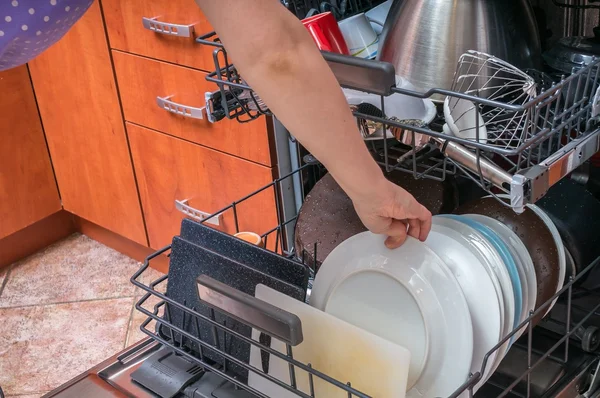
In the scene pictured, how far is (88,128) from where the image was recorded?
1886 millimetres

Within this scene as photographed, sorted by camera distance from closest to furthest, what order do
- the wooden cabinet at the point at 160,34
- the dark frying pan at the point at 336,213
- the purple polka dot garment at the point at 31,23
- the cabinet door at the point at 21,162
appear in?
the purple polka dot garment at the point at 31,23
the dark frying pan at the point at 336,213
the wooden cabinet at the point at 160,34
the cabinet door at the point at 21,162

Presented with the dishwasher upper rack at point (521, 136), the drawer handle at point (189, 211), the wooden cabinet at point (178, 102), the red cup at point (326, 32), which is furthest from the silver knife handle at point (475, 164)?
the drawer handle at point (189, 211)

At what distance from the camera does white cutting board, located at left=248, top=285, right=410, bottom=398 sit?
650mm

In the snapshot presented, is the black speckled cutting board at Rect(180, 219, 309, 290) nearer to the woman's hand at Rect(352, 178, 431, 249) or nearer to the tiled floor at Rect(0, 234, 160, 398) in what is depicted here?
the woman's hand at Rect(352, 178, 431, 249)

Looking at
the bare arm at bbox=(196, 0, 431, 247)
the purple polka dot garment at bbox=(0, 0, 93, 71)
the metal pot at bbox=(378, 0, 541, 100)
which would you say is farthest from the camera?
the metal pot at bbox=(378, 0, 541, 100)

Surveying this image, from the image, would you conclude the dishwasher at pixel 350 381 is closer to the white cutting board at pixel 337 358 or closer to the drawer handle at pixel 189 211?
the white cutting board at pixel 337 358

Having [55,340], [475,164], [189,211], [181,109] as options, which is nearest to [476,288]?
[475,164]

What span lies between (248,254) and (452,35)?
1.04 ft

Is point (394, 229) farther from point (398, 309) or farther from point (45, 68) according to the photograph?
point (45, 68)

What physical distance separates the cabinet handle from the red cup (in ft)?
2.10

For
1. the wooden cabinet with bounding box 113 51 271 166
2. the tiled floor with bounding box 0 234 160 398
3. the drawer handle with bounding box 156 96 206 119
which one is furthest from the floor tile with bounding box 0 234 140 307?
the drawer handle with bounding box 156 96 206 119

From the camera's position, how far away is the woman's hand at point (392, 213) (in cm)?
63

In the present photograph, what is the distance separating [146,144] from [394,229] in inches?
44.6

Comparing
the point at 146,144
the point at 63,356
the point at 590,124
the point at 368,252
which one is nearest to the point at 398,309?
the point at 368,252
